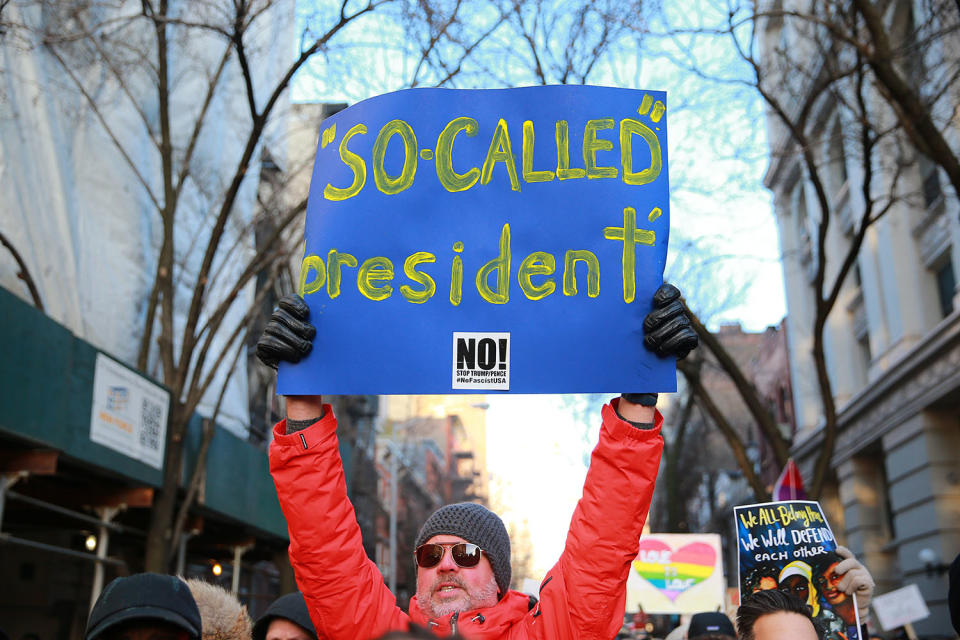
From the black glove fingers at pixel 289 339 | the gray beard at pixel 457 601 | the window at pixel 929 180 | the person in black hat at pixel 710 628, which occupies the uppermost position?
the window at pixel 929 180

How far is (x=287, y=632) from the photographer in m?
4.25

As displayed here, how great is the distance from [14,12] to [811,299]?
25377 mm

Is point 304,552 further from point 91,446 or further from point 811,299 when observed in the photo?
point 811,299

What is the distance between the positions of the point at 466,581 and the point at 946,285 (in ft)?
63.8

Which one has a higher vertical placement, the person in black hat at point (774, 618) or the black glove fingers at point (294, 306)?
the black glove fingers at point (294, 306)

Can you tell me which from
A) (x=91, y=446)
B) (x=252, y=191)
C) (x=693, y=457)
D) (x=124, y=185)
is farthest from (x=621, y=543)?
(x=693, y=457)

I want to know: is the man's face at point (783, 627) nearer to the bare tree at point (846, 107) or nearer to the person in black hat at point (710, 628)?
the person in black hat at point (710, 628)

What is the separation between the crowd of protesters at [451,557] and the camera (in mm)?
2895

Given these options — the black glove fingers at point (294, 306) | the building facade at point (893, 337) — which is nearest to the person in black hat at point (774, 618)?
the black glove fingers at point (294, 306)

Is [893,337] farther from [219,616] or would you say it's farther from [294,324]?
[294,324]

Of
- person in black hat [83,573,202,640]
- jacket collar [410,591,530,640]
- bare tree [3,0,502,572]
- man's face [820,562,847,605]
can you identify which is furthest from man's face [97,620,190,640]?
bare tree [3,0,502,572]

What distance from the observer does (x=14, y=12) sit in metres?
10.3

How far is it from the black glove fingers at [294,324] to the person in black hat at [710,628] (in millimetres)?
3317

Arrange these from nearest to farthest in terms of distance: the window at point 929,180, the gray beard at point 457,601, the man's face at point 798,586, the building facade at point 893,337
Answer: the gray beard at point 457,601
the man's face at point 798,586
the building facade at point 893,337
the window at point 929,180
